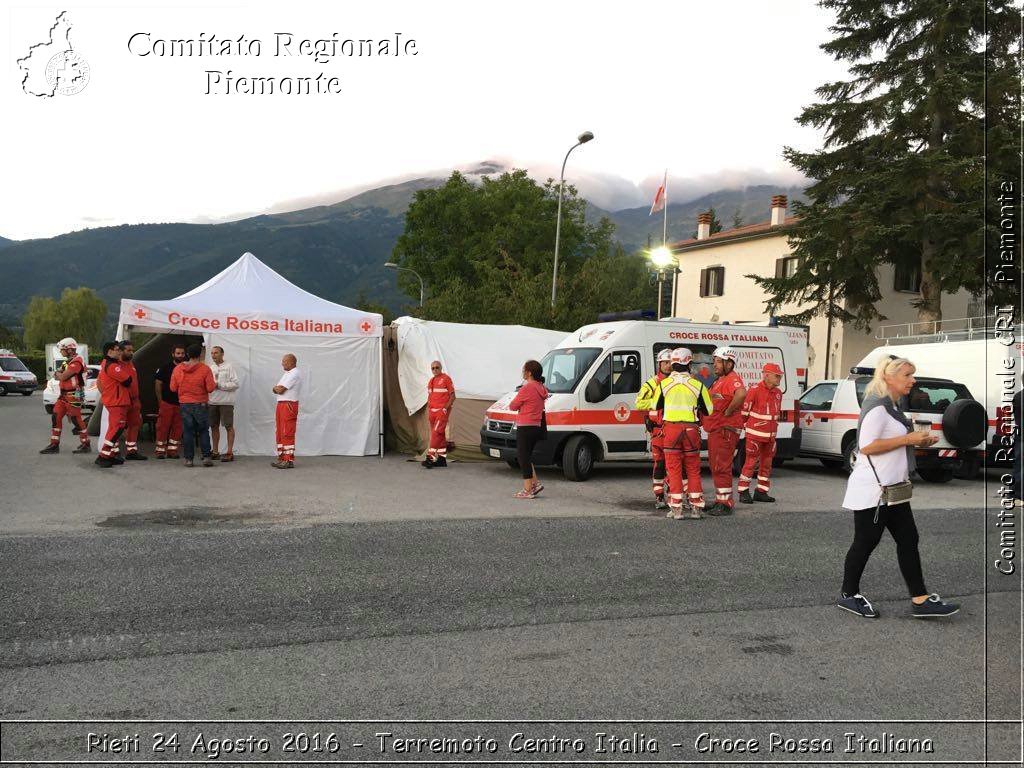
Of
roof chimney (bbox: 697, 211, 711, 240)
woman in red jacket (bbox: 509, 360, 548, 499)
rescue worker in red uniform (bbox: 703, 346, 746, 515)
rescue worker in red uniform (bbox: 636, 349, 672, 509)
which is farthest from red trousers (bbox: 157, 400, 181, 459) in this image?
roof chimney (bbox: 697, 211, 711, 240)

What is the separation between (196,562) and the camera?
670cm

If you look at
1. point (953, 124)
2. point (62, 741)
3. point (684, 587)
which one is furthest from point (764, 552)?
point (953, 124)

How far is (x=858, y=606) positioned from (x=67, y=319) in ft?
340

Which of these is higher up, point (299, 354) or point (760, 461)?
point (299, 354)

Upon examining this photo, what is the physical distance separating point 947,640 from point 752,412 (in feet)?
19.7

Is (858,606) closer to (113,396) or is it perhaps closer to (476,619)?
(476,619)

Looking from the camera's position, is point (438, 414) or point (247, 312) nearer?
point (438, 414)

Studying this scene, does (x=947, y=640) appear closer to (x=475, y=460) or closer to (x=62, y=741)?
(x=62, y=741)

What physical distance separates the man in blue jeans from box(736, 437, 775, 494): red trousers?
7969mm

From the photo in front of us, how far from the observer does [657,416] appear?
33.1 feet

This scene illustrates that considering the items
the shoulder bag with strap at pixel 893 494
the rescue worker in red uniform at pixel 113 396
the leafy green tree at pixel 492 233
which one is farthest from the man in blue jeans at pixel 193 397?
the leafy green tree at pixel 492 233

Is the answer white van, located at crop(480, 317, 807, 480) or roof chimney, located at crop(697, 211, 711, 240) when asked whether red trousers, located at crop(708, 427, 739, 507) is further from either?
roof chimney, located at crop(697, 211, 711, 240)

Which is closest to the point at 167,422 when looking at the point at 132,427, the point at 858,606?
the point at 132,427

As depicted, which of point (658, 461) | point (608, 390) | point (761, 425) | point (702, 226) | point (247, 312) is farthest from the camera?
point (702, 226)
